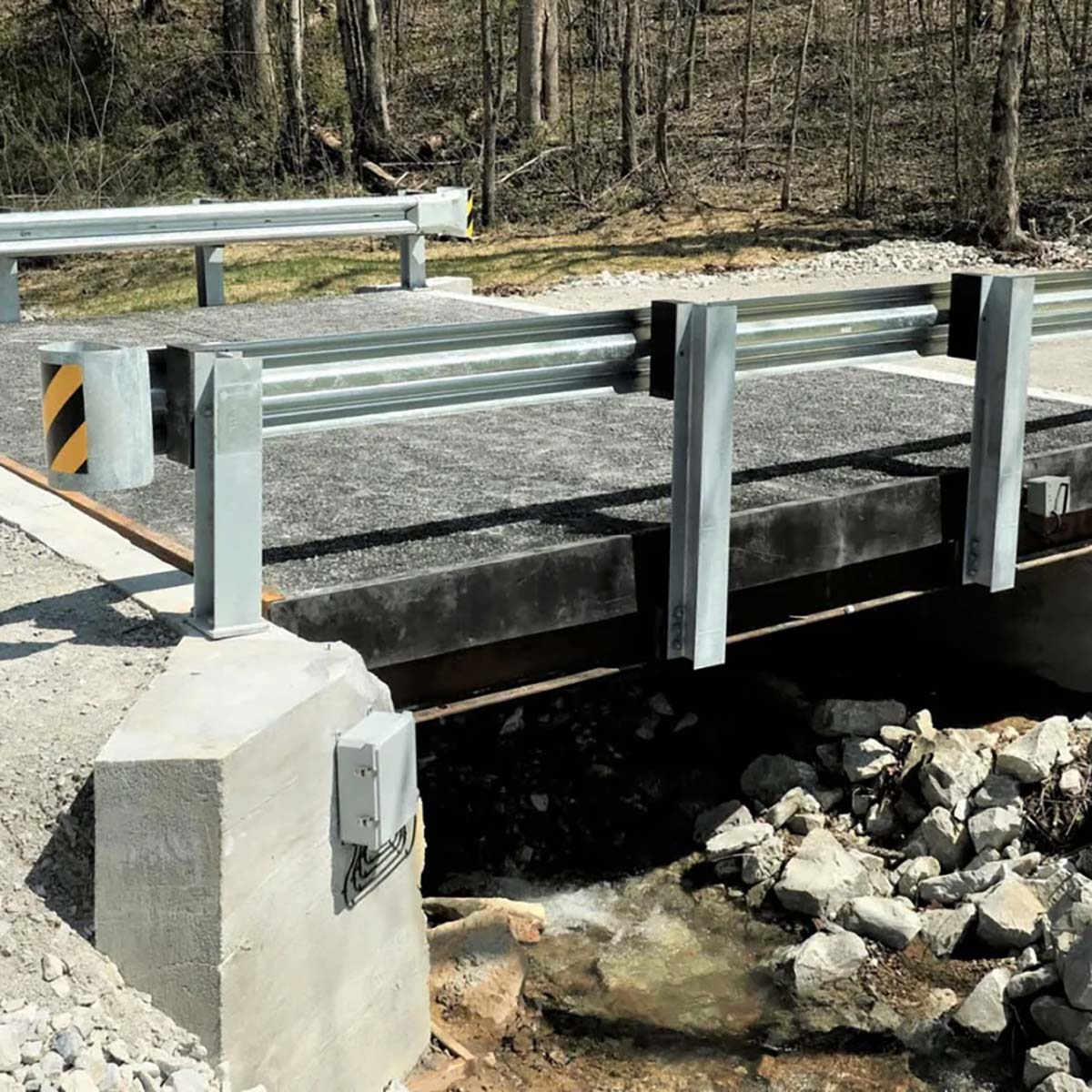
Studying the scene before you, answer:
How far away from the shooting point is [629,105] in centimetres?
2447

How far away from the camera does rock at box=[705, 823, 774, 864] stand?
6938mm

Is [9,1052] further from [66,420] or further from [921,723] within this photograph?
[921,723]

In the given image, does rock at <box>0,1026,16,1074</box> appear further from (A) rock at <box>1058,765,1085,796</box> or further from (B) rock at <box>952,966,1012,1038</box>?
(A) rock at <box>1058,765,1085,796</box>

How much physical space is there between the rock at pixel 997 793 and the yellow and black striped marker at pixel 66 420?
443 cm

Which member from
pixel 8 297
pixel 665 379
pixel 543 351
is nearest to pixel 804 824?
pixel 665 379

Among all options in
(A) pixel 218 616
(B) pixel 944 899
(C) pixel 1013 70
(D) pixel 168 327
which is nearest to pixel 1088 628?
(B) pixel 944 899

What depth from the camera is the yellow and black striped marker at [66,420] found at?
13.9 feet

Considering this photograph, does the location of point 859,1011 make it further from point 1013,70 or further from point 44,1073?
point 1013,70

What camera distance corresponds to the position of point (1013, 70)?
63.5ft

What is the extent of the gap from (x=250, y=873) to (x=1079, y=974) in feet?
9.91

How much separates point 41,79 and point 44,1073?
84.3 ft

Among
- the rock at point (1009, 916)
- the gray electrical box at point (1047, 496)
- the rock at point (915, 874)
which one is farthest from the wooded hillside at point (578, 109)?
the rock at point (1009, 916)

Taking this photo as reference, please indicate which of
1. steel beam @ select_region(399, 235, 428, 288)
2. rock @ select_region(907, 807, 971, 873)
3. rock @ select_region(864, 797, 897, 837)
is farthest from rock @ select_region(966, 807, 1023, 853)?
steel beam @ select_region(399, 235, 428, 288)

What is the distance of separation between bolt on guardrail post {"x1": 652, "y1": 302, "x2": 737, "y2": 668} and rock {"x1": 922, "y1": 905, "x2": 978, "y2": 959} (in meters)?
1.78
